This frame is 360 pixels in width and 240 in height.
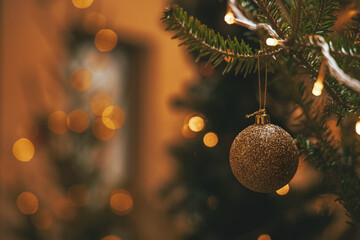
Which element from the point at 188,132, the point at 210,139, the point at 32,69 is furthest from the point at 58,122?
the point at 210,139

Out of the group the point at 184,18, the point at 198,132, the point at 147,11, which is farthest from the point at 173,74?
the point at 184,18

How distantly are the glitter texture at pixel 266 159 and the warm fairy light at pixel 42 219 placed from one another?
1.02m

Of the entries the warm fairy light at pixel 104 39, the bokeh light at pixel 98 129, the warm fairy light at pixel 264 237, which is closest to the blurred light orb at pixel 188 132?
the warm fairy light at pixel 264 237

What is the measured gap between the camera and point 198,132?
80cm

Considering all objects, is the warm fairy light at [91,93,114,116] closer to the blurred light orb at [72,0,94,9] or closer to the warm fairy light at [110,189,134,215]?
the warm fairy light at [110,189,134,215]

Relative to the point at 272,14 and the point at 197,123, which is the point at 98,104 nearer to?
the point at 197,123

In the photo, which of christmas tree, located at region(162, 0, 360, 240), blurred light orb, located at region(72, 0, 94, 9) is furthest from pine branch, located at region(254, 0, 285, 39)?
blurred light orb, located at region(72, 0, 94, 9)

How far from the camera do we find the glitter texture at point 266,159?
1.00 ft

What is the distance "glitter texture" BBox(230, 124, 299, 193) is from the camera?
1.00 feet

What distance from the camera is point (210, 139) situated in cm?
74

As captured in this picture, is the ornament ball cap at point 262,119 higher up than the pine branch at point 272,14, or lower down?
lower down

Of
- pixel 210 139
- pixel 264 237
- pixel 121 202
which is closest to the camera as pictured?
pixel 264 237

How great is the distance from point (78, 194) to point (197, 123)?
59cm

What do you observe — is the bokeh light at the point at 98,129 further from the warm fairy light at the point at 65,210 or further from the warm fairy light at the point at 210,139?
the warm fairy light at the point at 210,139
